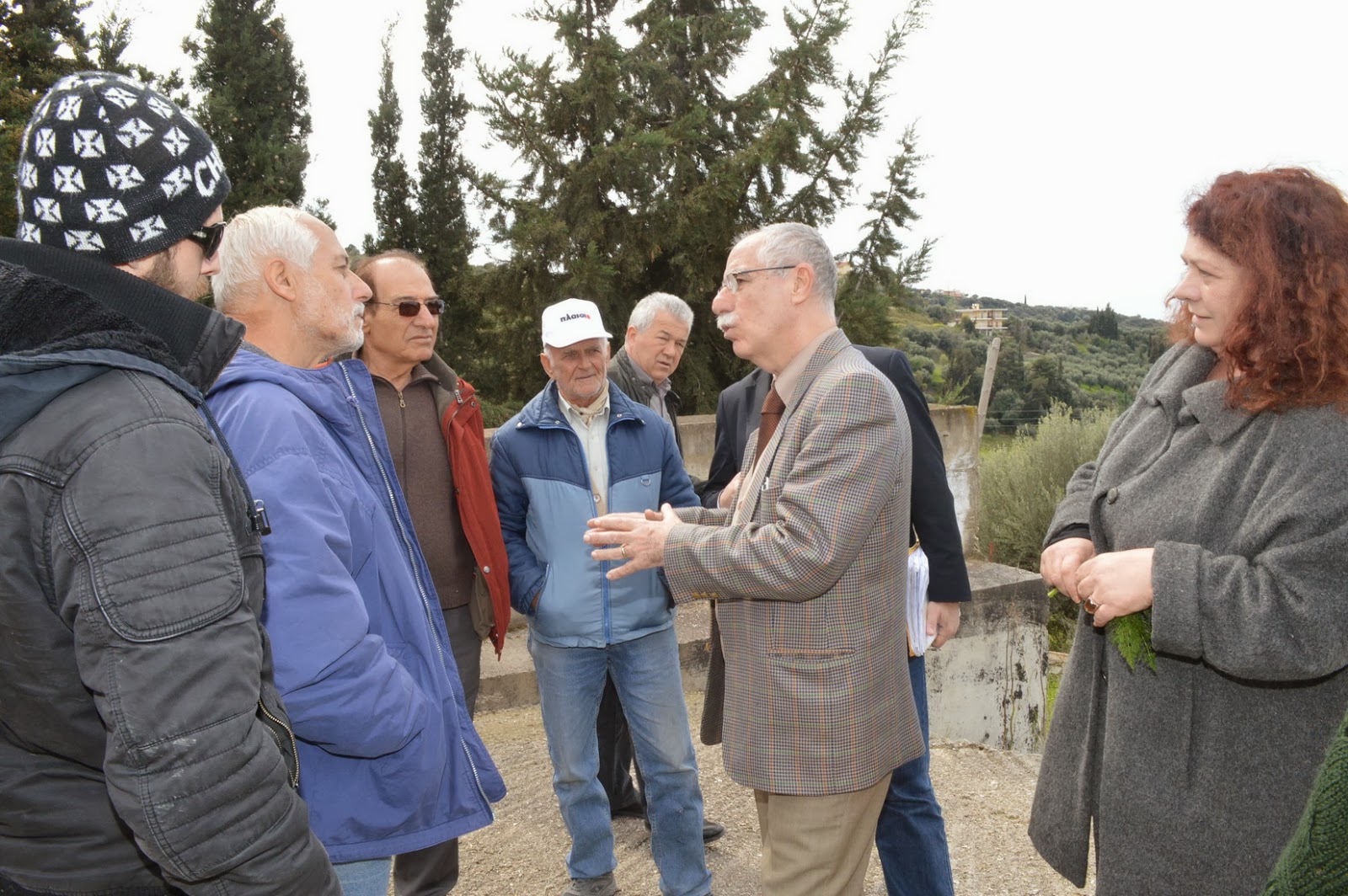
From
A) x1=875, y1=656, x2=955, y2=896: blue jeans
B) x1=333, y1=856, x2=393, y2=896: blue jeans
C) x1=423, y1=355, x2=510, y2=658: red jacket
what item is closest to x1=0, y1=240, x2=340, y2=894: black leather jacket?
x1=333, y1=856, x2=393, y2=896: blue jeans

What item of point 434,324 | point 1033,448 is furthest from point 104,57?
point 1033,448

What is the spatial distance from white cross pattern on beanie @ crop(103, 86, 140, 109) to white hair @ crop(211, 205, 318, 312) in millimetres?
613

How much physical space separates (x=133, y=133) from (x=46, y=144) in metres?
0.12

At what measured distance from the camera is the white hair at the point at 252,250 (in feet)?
6.66

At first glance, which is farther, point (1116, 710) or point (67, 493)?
point (1116, 710)

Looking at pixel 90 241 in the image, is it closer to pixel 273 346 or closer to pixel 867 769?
pixel 273 346

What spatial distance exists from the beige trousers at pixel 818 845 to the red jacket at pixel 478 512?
130 cm

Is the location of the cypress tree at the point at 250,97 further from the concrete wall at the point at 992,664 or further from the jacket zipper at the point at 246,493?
the jacket zipper at the point at 246,493

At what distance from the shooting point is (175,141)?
1413 millimetres

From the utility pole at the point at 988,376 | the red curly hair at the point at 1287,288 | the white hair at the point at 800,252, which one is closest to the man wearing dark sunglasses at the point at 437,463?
the white hair at the point at 800,252

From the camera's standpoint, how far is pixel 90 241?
1332mm

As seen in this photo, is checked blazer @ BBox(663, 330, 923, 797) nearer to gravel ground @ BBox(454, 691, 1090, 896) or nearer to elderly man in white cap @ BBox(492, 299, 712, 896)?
elderly man in white cap @ BBox(492, 299, 712, 896)

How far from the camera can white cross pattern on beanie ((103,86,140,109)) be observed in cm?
137

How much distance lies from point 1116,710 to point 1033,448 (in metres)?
11.1
